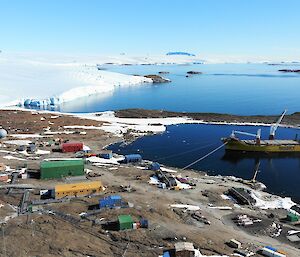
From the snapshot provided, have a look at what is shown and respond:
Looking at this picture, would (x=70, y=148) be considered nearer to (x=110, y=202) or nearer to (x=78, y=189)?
(x=78, y=189)

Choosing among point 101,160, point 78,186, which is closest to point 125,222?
point 78,186

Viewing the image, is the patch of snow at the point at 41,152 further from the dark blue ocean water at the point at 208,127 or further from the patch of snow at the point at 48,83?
the patch of snow at the point at 48,83

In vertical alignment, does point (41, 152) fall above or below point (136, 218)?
above

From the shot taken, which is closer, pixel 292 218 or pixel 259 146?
pixel 292 218

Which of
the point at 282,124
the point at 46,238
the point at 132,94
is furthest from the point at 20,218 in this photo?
the point at 132,94

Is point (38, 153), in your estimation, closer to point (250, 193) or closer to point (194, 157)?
point (194, 157)

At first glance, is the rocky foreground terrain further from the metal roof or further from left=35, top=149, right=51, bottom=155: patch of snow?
left=35, top=149, right=51, bottom=155: patch of snow
